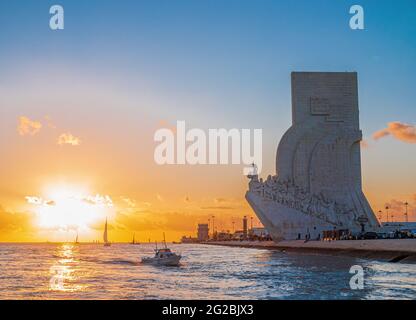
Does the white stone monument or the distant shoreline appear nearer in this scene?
the distant shoreline

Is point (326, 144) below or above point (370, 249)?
above

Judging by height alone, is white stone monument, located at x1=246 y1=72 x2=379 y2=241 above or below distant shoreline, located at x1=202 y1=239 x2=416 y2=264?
above

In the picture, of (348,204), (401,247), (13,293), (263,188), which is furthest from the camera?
(348,204)

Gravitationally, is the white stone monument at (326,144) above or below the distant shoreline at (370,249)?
above

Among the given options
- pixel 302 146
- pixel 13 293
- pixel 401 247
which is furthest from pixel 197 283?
pixel 302 146

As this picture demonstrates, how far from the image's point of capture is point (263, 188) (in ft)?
236

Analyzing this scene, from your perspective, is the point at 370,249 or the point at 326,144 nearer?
the point at 370,249

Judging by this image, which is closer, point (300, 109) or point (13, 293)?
point (13, 293)

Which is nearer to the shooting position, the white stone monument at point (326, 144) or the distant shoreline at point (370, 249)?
the distant shoreline at point (370, 249)

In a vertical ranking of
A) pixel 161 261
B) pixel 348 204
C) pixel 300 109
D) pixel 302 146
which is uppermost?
pixel 300 109
